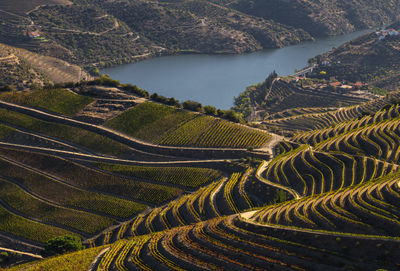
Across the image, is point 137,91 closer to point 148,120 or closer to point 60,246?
point 148,120

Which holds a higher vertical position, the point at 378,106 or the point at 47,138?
the point at 378,106

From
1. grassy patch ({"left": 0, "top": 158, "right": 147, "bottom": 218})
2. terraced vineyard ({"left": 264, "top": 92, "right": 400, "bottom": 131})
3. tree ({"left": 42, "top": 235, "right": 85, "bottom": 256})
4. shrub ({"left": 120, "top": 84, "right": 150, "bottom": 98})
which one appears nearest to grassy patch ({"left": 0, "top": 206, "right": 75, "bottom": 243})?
grassy patch ({"left": 0, "top": 158, "right": 147, "bottom": 218})

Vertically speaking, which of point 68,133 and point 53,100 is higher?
point 53,100

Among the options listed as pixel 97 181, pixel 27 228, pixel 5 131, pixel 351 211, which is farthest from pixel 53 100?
pixel 351 211

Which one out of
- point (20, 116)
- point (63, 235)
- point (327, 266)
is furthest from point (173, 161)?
point (327, 266)

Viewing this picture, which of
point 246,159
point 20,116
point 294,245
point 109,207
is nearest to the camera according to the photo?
point 294,245

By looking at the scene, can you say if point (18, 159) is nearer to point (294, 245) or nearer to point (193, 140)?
point (193, 140)
